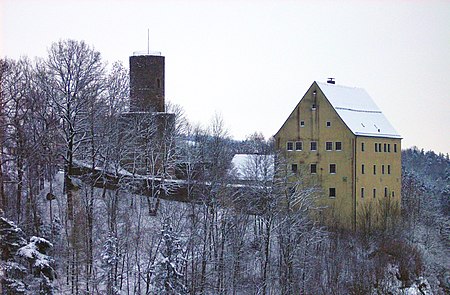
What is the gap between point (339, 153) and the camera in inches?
1535

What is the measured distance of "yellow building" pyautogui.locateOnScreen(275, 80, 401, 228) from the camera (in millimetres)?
38469

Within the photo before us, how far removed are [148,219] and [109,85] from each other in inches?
265

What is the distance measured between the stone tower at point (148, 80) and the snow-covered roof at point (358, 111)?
27.8 ft

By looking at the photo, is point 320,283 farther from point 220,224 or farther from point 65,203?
point 65,203

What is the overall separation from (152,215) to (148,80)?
10625 mm

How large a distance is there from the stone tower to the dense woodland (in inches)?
34.1

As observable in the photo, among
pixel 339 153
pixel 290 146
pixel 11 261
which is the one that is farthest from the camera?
pixel 290 146

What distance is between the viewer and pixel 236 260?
96.7 feet

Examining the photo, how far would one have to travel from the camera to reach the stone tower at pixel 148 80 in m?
41.4

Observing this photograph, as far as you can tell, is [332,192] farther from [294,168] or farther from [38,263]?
[38,263]

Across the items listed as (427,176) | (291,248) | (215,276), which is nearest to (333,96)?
(291,248)

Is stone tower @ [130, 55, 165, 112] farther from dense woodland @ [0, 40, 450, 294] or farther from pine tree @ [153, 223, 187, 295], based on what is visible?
pine tree @ [153, 223, 187, 295]

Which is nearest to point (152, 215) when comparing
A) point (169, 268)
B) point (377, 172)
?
point (169, 268)

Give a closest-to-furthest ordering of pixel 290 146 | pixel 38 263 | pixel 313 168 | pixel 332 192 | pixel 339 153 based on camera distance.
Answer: pixel 38 263, pixel 332 192, pixel 339 153, pixel 313 168, pixel 290 146
